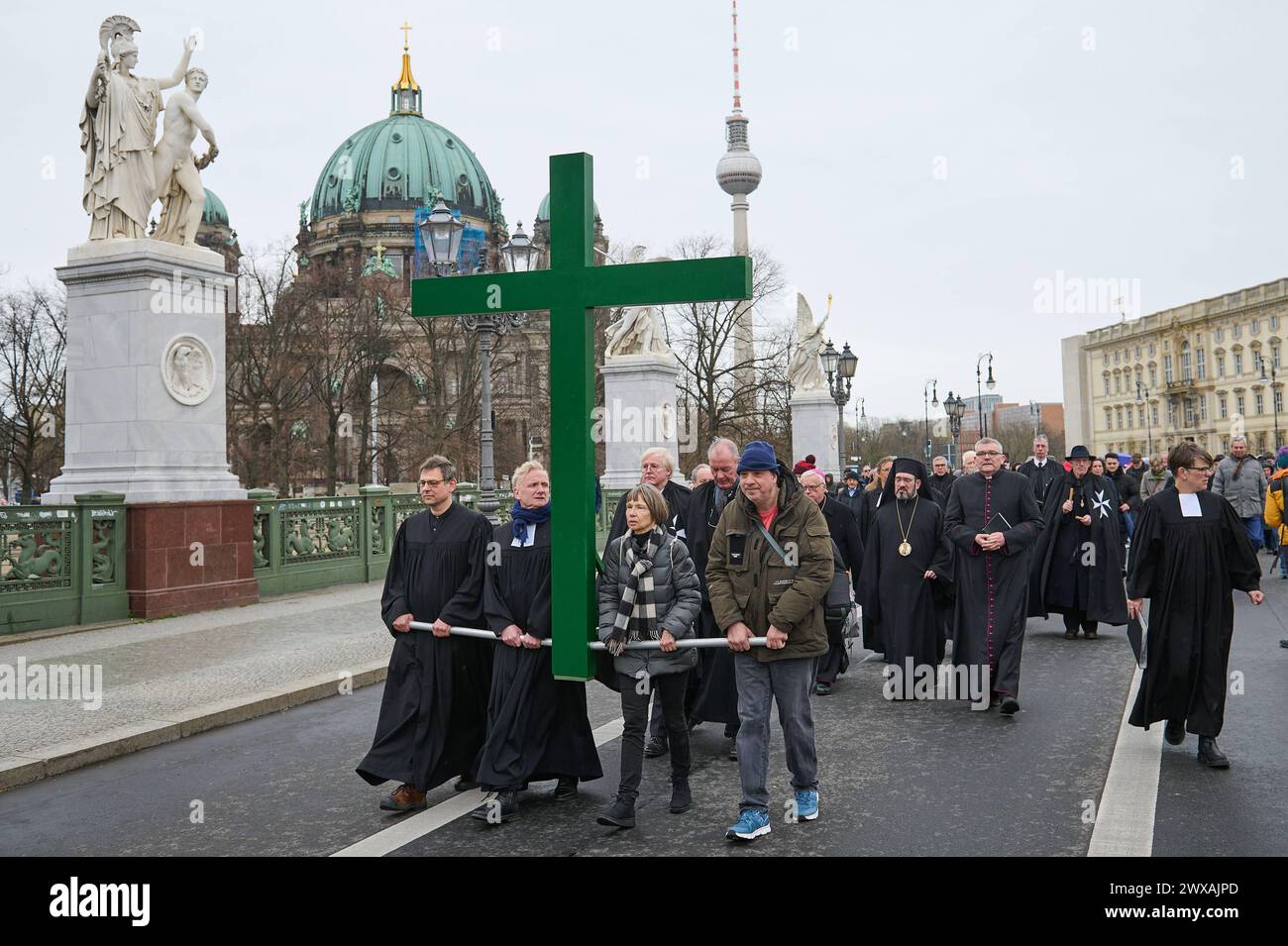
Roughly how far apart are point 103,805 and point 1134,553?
247 inches

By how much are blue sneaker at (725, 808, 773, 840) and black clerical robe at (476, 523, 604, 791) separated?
990 millimetres

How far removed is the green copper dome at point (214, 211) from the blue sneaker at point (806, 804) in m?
79.1

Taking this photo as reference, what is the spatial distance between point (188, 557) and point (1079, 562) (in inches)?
402

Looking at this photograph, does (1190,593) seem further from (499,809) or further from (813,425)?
(813,425)

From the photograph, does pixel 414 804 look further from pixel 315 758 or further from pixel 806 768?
pixel 806 768

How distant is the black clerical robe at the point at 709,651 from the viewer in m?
7.06

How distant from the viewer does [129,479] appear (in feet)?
41.6

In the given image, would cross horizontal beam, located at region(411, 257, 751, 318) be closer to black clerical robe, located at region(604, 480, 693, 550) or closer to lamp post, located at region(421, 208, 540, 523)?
black clerical robe, located at region(604, 480, 693, 550)

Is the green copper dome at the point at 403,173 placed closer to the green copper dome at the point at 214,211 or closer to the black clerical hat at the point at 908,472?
the green copper dome at the point at 214,211

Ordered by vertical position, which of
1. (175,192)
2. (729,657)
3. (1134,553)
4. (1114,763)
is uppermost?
(175,192)

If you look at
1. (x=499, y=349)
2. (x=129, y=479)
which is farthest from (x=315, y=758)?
(x=499, y=349)

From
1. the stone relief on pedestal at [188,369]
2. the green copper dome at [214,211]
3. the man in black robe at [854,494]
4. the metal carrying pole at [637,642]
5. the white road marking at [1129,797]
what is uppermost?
the green copper dome at [214,211]

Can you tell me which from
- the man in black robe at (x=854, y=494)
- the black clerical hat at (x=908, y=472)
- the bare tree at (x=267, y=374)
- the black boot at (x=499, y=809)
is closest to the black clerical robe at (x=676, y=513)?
the black clerical hat at (x=908, y=472)

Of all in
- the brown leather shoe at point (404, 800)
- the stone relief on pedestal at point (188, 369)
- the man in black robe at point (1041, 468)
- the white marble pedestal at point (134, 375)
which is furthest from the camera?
the man in black robe at point (1041, 468)
